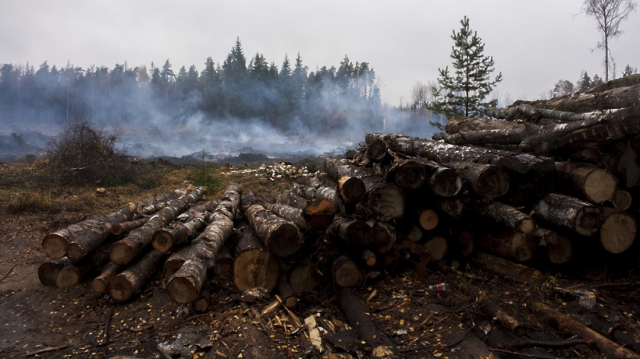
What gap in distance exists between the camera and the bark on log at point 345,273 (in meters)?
4.36

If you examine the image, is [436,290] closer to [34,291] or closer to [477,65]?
[34,291]

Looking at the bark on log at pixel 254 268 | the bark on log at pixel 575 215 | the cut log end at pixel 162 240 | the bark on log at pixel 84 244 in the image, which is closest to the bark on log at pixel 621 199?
the bark on log at pixel 575 215

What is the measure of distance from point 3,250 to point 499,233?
8.77 m

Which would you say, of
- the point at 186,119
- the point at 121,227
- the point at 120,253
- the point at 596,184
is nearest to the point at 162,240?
the point at 120,253

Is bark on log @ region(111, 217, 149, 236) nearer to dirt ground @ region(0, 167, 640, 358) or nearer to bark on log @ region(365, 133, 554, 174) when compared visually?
dirt ground @ region(0, 167, 640, 358)

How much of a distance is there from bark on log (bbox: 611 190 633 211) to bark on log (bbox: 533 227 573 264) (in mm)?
738

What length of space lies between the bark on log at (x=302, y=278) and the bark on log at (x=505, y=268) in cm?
231

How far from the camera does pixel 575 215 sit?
13.0ft

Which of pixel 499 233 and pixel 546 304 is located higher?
pixel 499 233

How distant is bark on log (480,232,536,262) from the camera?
4281mm

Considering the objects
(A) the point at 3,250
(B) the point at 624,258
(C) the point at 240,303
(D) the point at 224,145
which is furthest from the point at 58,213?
(D) the point at 224,145

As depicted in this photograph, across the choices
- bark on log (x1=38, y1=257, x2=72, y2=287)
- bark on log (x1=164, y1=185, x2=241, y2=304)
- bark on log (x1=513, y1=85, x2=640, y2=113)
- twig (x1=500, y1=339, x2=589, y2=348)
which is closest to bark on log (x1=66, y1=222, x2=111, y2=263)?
bark on log (x1=38, y1=257, x2=72, y2=287)

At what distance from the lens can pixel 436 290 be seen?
14.1 feet

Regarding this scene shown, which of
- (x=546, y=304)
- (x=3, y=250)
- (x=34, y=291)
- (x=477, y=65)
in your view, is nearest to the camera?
(x=546, y=304)
